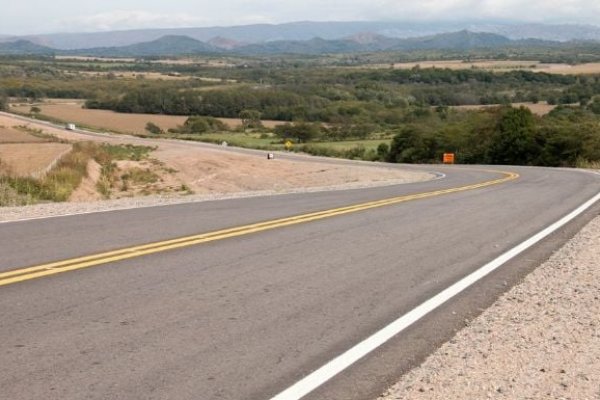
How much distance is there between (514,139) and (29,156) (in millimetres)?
43908

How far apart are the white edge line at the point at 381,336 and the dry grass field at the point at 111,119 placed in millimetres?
90496

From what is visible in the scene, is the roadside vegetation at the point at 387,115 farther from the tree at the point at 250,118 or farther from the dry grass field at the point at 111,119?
the dry grass field at the point at 111,119

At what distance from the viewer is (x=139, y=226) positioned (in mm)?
11672

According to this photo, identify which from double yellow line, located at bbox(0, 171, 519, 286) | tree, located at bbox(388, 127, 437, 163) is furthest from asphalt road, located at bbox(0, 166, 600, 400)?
tree, located at bbox(388, 127, 437, 163)

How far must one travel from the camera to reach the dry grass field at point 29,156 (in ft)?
101

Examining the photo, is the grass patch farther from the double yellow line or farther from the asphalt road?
the double yellow line

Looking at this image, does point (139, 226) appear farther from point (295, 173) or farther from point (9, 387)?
point (295, 173)

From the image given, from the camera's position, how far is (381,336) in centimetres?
630

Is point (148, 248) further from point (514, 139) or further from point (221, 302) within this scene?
point (514, 139)

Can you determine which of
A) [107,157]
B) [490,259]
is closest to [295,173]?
[107,157]

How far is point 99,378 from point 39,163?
30.1 meters

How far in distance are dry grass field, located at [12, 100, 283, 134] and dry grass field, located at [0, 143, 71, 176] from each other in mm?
53404

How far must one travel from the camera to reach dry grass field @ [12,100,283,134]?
102625 millimetres

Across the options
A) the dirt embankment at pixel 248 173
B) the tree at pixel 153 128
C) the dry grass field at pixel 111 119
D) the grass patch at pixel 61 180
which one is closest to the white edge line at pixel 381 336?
the grass patch at pixel 61 180
